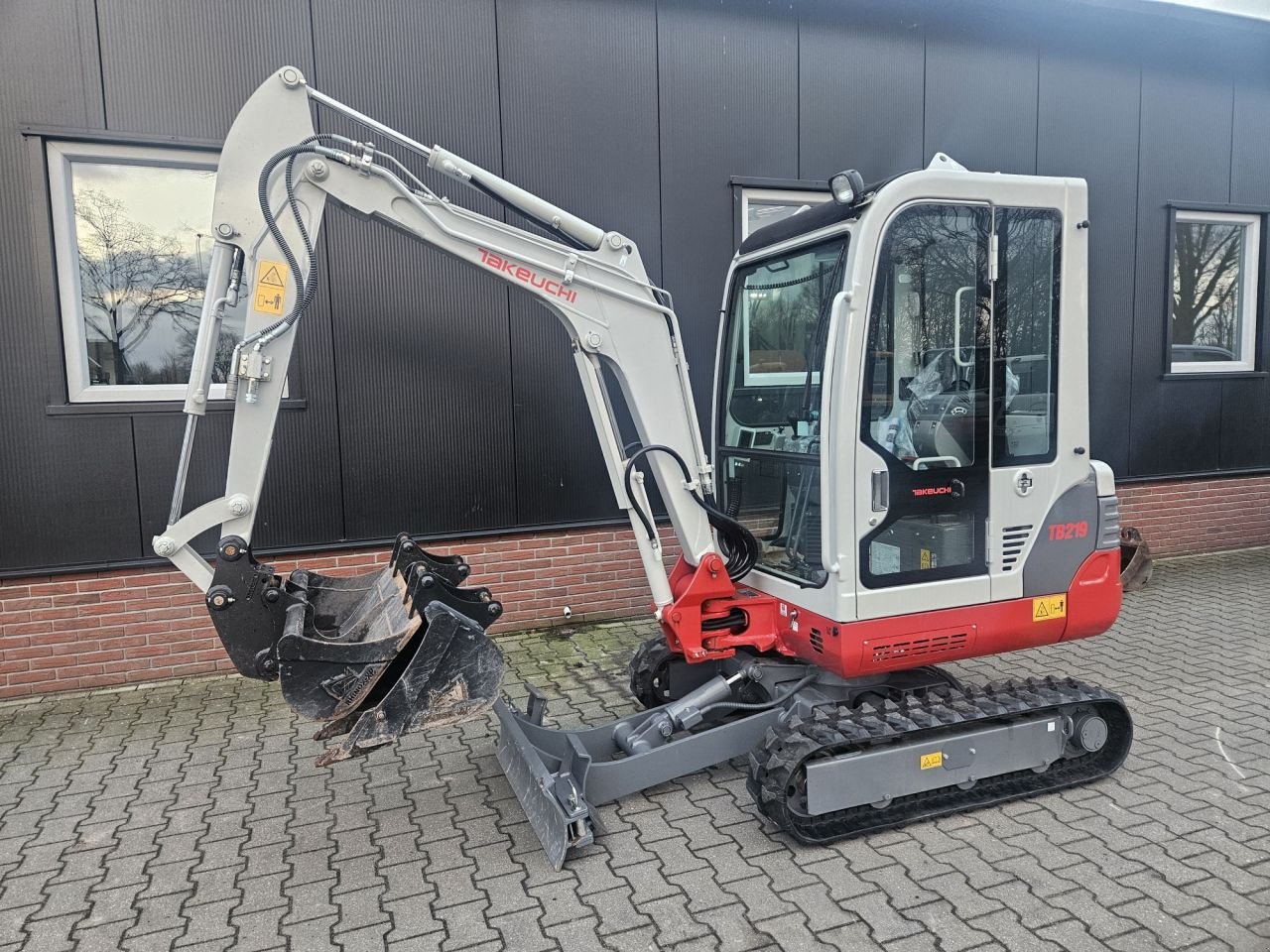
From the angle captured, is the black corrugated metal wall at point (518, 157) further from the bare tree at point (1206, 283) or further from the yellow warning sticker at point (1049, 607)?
the yellow warning sticker at point (1049, 607)

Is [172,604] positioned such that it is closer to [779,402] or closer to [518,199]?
[518,199]

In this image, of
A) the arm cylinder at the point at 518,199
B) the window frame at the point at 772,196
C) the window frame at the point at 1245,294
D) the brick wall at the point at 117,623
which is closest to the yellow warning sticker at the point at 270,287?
the arm cylinder at the point at 518,199

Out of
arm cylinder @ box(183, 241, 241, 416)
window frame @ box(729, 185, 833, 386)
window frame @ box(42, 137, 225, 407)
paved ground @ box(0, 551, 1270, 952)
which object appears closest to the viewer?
paved ground @ box(0, 551, 1270, 952)

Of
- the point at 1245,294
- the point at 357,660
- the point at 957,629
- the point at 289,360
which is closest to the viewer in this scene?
the point at 357,660

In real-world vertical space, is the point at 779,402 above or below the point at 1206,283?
below

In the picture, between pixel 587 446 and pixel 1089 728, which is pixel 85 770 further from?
pixel 1089 728

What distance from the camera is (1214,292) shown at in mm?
8289

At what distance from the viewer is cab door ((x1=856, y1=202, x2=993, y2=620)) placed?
3.55m

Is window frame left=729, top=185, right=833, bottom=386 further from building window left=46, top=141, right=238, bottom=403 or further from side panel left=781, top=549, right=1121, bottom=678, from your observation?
building window left=46, top=141, right=238, bottom=403

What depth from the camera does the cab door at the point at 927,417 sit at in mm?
3551

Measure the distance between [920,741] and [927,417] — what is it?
139cm

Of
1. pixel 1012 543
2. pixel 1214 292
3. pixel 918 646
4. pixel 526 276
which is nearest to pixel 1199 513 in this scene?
pixel 1214 292

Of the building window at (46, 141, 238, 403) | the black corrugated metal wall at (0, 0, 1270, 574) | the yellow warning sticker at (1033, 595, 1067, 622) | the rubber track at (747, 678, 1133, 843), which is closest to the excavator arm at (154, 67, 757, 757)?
the rubber track at (747, 678, 1133, 843)

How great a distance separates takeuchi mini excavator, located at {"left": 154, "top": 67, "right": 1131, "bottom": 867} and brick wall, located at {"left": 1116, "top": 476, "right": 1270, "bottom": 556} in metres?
4.63
